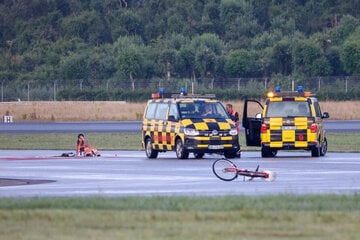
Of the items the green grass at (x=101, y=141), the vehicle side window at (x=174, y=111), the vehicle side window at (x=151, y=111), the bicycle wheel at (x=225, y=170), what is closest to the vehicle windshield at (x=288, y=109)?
the vehicle side window at (x=174, y=111)

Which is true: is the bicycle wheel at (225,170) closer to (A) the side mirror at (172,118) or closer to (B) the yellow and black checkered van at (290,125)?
(A) the side mirror at (172,118)

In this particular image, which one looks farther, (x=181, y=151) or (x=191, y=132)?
(x=181, y=151)

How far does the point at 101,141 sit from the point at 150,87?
33922 mm

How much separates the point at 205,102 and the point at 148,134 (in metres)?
2.05

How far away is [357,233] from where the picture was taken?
13.8 meters

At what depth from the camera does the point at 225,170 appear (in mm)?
23484

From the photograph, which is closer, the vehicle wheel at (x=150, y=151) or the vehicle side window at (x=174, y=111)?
the vehicle side window at (x=174, y=111)

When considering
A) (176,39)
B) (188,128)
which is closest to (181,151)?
(188,128)

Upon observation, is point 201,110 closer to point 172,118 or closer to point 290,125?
point 172,118

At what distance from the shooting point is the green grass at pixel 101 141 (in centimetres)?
4194

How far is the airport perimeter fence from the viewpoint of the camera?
75.8m

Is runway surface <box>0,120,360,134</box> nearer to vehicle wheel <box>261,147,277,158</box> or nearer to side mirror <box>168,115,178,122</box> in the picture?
vehicle wheel <box>261,147,277,158</box>

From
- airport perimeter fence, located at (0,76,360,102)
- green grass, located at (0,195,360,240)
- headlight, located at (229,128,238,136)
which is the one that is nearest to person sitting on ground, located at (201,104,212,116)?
headlight, located at (229,128,238,136)

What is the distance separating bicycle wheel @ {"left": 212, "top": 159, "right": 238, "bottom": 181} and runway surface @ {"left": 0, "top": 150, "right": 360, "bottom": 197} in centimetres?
14
